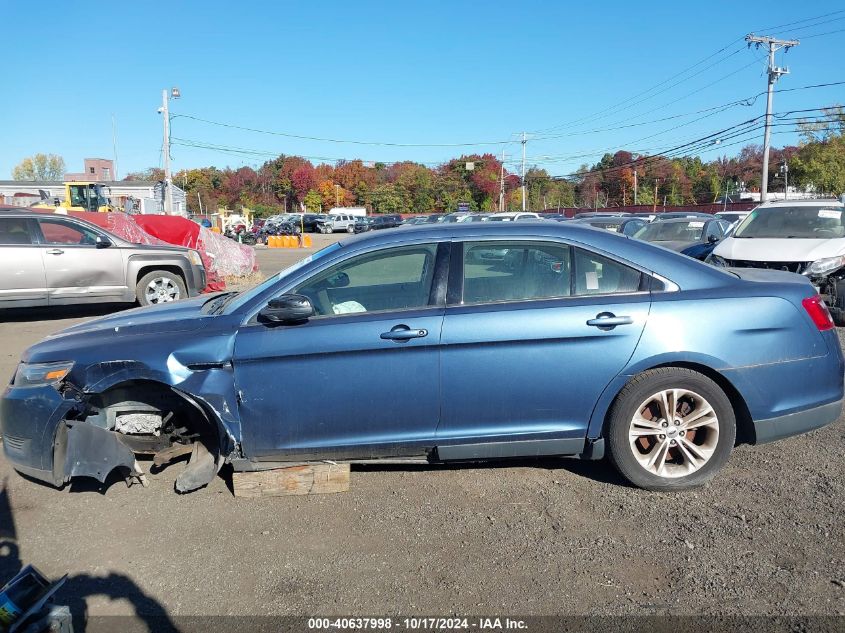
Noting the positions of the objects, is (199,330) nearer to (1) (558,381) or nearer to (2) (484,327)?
(2) (484,327)

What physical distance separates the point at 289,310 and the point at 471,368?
1.12 m

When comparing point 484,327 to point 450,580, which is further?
point 484,327

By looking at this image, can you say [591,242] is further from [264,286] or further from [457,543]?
[264,286]

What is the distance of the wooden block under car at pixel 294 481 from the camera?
4.08m

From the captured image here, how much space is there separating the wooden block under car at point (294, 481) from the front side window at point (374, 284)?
0.98 metres

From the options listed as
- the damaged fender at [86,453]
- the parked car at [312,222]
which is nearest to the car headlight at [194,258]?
the damaged fender at [86,453]

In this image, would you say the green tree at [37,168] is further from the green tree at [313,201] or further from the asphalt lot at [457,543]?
the asphalt lot at [457,543]

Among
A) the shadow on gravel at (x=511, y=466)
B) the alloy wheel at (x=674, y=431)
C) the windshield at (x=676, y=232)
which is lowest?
the shadow on gravel at (x=511, y=466)

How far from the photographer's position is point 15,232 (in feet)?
32.7

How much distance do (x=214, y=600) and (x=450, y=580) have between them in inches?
44.5

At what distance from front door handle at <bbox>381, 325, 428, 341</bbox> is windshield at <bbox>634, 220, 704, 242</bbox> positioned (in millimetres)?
11571

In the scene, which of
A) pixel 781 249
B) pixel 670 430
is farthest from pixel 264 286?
pixel 781 249

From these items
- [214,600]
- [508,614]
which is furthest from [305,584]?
[508,614]

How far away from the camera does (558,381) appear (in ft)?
12.8
